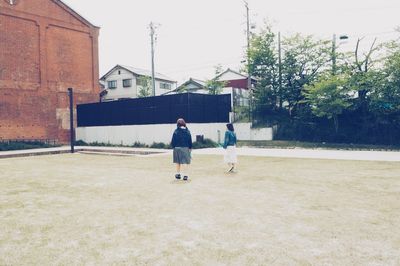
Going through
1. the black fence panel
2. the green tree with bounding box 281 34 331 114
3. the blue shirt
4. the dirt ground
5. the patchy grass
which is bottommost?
the dirt ground

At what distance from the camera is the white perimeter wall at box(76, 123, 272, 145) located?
66.3 feet

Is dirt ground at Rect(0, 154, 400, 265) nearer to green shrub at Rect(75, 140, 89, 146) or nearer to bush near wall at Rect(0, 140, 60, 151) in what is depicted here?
bush near wall at Rect(0, 140, 60, 151)

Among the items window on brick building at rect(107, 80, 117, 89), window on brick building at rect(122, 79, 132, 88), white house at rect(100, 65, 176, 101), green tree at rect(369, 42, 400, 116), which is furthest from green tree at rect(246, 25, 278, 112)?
window on brick building at rect(107, 80, 117, 89)

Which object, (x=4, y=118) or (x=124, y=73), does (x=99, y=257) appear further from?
(x=124, y=73)

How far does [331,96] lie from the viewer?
1858cm

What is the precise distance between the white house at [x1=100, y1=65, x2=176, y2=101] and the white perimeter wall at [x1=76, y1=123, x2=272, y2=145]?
16.2 m

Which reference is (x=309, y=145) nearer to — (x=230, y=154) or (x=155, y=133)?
(x=155, y=133)

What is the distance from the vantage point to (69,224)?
4.75 metres

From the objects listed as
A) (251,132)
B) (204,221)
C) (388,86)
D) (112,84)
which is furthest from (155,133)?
(112,84)

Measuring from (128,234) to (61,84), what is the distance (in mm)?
23614

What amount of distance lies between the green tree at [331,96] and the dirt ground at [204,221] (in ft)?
34.1

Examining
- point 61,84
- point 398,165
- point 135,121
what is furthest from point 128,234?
point 61,84

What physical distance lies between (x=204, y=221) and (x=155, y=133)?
1635 cm

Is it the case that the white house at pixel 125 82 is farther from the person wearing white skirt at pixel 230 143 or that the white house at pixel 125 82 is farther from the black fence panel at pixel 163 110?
the person wearing white skirt at pixel 230 143
